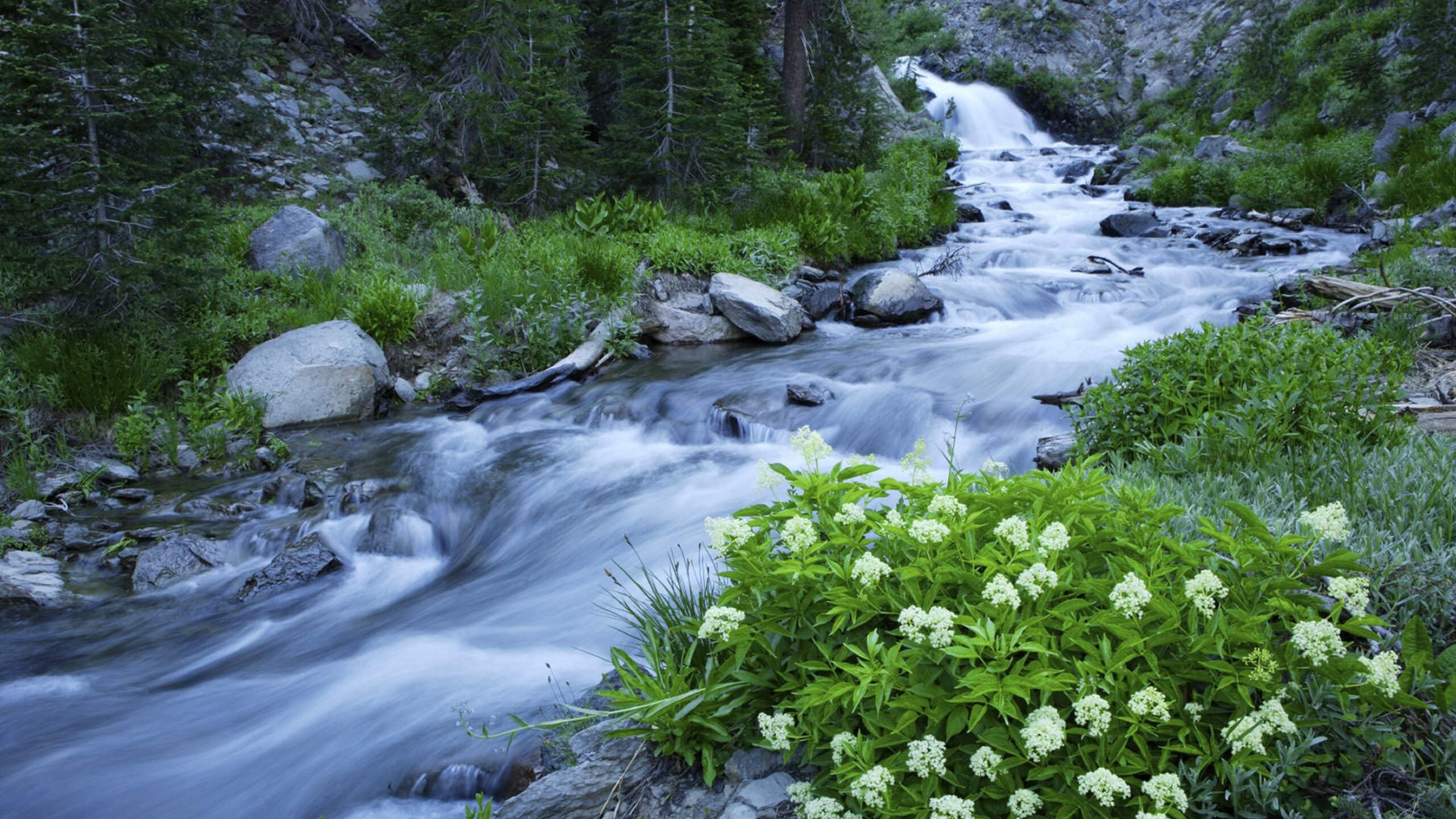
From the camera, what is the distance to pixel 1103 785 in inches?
77.0

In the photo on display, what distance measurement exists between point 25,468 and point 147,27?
490cm

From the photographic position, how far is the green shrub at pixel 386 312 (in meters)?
9.46

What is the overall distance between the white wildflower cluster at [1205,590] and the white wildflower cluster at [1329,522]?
313 millimetres

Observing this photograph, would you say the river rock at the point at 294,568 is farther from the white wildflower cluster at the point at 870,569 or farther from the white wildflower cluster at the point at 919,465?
the white wildflower cluster at the point at 870,569

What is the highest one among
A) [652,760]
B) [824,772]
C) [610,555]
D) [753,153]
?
[753,153]

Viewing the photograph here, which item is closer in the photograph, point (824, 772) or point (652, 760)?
point (824, 772)

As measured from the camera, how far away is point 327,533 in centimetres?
637

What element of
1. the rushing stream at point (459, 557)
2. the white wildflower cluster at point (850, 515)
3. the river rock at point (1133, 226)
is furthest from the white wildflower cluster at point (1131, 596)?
the river rock at point (1133, 226)

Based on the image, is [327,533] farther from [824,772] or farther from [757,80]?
[757,80]

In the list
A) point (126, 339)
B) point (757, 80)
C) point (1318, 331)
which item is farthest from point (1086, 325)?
point (126, 339)

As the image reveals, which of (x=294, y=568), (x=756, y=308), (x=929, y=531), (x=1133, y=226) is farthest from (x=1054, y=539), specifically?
(x=1133, y=226)

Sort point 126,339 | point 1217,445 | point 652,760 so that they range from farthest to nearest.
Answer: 1. point 126,339
2. point 1217,445
3. point 652,760

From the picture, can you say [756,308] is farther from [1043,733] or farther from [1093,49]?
[1093,49]

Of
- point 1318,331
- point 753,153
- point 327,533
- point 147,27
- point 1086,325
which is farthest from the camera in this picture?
point 753,153
